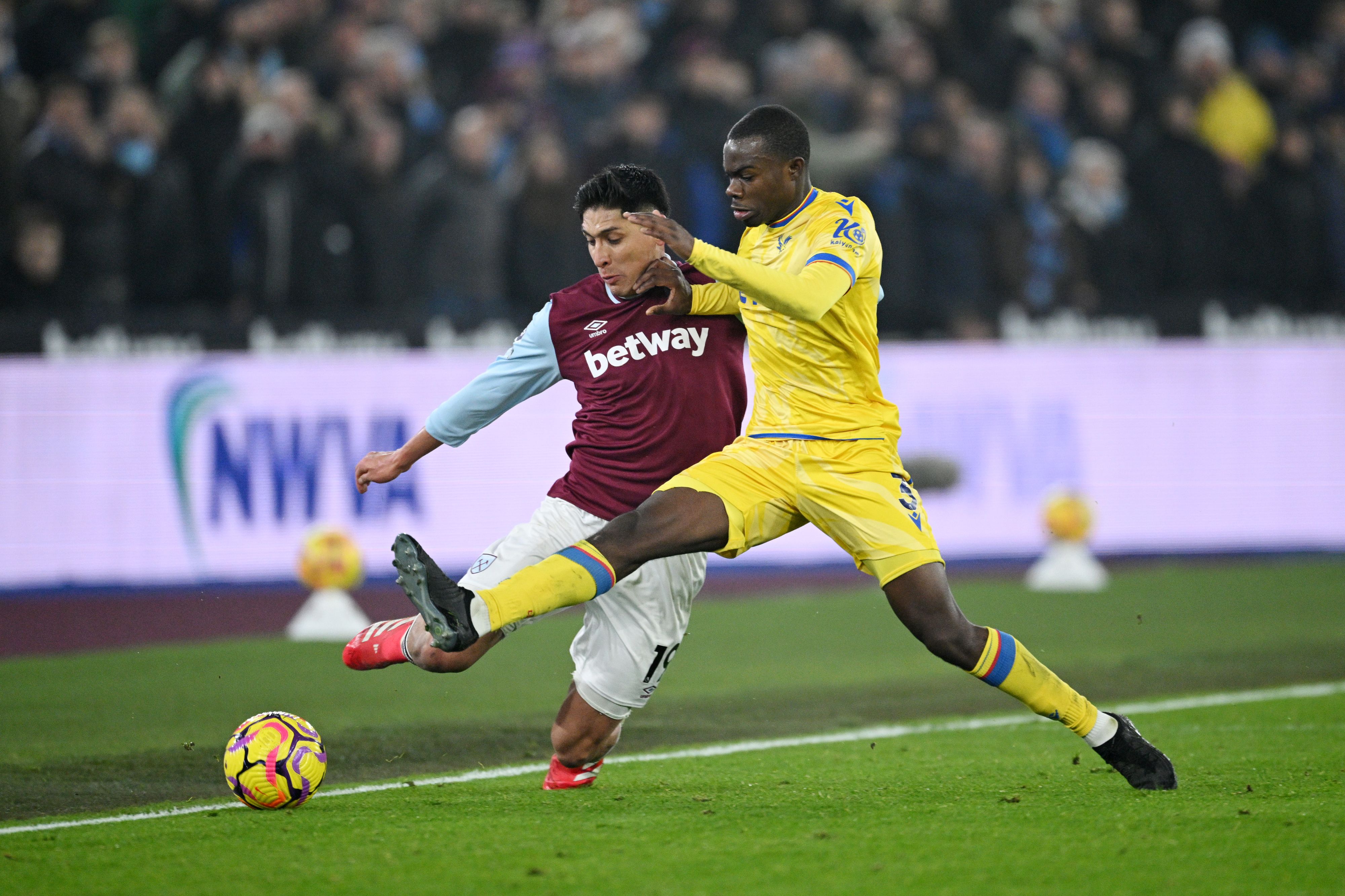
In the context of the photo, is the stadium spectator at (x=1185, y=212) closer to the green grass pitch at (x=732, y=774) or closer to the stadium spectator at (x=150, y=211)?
the green grass pitch at (x=732, y=774)

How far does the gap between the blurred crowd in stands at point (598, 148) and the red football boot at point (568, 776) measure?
6.89 m

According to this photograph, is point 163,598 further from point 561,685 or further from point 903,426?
point 903,426

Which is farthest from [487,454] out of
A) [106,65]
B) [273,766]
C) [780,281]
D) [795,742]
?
[780,281]

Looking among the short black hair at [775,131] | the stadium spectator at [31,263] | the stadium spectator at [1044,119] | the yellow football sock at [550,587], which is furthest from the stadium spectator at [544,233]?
the yellow football sock at [550,587]

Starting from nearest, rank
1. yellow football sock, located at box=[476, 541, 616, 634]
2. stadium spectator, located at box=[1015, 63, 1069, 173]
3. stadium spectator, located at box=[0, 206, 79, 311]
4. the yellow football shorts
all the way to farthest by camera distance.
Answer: yellow football sock, located at box=[476, 541, 616, 634] → the yellow football shorts → stadium spectator, located at box=[0, 206, 79, 311] → stadium spectator, located at box=[1015, 63, 1069, 173]

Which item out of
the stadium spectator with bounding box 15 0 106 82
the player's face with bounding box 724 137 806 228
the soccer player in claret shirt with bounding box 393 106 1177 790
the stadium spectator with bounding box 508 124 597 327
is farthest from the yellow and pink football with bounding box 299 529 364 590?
the player's face with bounding box 724 137 806 228

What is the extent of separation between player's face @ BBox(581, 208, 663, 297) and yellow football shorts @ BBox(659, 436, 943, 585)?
741mm

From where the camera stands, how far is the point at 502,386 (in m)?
6.16

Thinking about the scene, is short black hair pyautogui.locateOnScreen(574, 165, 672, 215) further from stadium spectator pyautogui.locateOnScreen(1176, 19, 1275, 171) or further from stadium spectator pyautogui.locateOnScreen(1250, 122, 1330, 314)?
stadium spectator pyautogui.locateOnScreen(1176, 19, 1275, 171)

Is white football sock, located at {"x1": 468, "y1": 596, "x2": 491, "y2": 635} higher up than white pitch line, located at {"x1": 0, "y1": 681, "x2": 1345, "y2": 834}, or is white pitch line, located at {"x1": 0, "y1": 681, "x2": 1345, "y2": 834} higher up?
white football sock, located at {"x1": 468, "y1": 596, "x2": 491, "y2": 635}

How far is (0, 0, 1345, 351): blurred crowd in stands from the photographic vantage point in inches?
487

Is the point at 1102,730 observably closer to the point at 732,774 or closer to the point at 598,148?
the point at 732,774

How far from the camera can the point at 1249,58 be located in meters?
17.5

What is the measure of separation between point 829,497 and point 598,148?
8.15 m
